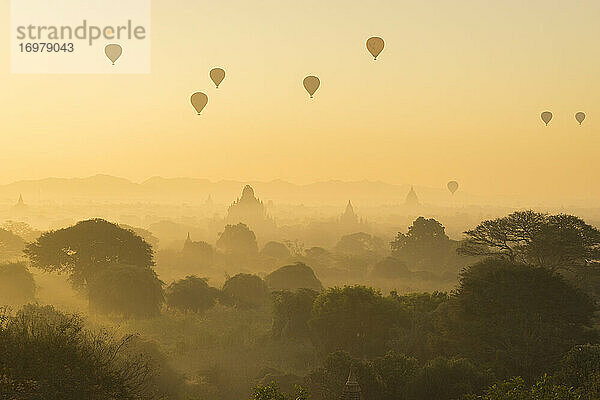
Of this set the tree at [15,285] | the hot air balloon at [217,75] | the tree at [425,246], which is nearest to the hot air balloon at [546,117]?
the tree at [425,246]

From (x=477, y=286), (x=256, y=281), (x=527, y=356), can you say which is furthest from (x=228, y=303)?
(x=527, y=356)

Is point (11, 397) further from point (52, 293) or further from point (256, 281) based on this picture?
point (52, 293)

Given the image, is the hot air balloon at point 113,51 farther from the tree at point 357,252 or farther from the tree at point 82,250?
the tree at point 357,252

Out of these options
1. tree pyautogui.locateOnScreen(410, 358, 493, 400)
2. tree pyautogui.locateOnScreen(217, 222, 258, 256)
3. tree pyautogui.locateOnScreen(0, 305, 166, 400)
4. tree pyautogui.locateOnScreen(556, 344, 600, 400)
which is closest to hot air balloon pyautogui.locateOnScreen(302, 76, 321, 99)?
tree pyautogui.locateOnScreen(217, 222, 258, 256)

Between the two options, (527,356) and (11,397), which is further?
(527,356)

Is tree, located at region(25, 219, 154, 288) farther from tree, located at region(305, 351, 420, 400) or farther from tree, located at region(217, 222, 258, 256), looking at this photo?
tree, located at region(217, 222, 258, 256)

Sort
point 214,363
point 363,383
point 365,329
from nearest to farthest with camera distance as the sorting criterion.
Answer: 1. point 363,383
2. point 214,363
3. point 365,329
